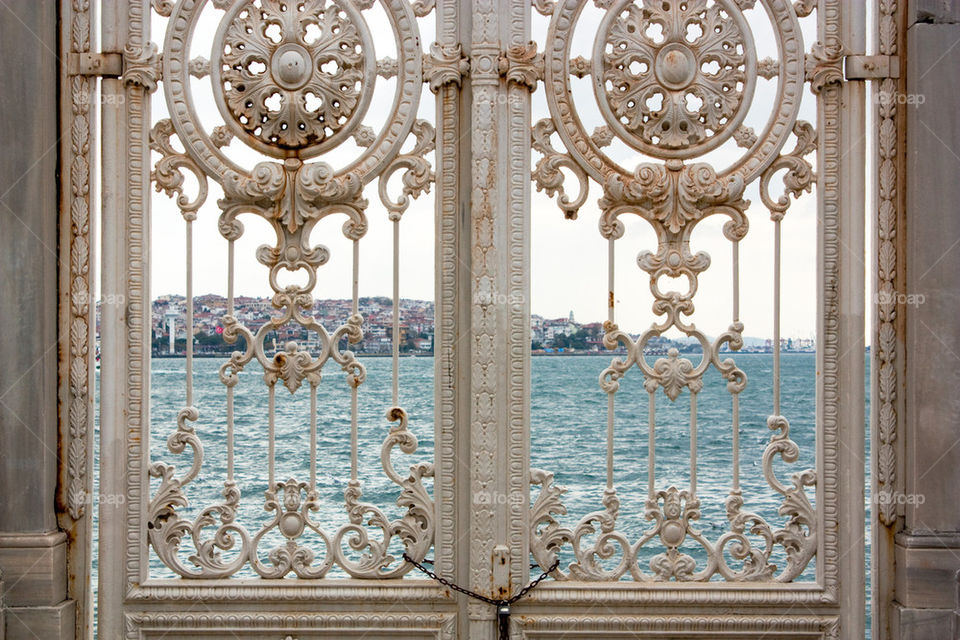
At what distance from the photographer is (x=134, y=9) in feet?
13.6

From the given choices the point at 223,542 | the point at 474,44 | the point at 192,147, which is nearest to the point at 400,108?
the point at 474,44

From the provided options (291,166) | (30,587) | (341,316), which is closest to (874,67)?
(291,166)

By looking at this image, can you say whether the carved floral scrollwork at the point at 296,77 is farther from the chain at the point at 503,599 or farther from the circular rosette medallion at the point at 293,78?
the chain at the point at 503,599

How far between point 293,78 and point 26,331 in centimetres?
171

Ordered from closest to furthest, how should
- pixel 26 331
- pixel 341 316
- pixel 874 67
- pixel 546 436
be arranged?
1. pixel 26 331
2. pixel 874 67
3. pixel 341 316
4. pixel 546 436

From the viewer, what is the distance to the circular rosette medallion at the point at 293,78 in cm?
413

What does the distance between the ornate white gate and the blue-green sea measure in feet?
39.9

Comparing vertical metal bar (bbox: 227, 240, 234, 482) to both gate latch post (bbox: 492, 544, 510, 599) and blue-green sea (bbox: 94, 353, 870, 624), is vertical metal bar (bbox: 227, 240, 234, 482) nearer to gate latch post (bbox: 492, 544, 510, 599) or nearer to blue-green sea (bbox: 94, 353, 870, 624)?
gate latch post (bbox: 492, 544, 510, 599)

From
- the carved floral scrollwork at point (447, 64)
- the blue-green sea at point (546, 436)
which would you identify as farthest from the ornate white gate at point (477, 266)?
the blue-green sea at point (546, 436)

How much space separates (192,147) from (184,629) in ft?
7.64

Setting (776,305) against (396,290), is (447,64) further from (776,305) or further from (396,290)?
(776,305)

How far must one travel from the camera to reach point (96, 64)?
13.5 feet

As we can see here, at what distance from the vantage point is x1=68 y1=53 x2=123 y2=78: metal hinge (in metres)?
4.10

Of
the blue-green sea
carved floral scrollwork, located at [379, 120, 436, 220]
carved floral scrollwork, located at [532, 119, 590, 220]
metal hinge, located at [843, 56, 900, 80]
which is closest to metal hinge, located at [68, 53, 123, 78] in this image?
carved floral scrollwork, located at [379, 120, 436, 220]
